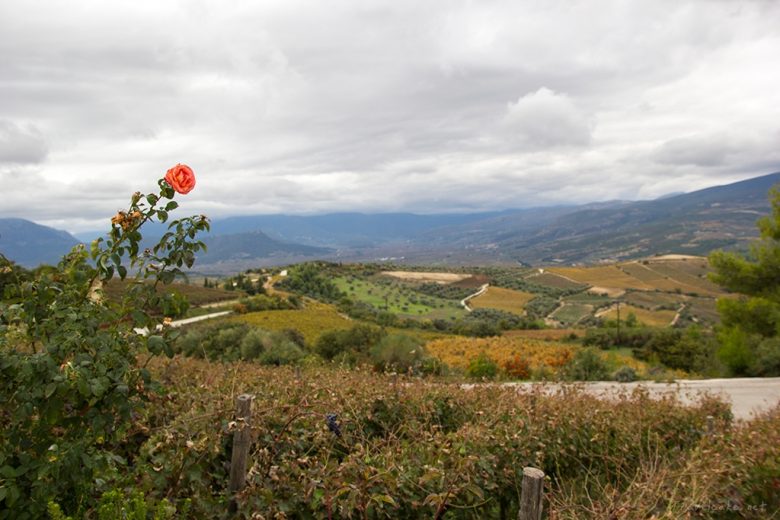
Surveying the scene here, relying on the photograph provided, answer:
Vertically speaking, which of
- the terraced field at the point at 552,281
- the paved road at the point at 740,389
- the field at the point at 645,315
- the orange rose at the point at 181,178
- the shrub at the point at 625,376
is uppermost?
the orange rose at the point at 181,178

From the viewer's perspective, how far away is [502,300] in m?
77.2

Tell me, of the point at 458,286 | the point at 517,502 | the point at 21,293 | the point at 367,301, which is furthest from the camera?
the point at 458,286

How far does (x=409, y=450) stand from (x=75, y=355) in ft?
8.28

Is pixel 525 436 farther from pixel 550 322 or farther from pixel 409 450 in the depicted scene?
pixel 550 322

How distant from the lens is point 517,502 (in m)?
4.30

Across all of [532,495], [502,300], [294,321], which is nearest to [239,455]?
[532,495]

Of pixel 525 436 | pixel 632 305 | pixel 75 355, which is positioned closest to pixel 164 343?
pixel 75 355

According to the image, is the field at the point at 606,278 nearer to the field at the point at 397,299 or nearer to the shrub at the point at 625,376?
the field at the point at 397,299

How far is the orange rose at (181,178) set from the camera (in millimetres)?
2301

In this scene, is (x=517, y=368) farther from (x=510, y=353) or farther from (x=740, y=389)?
(x=740, y=389)

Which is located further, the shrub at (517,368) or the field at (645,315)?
the field at (645,315)

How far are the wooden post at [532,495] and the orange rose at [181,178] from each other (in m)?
2.34

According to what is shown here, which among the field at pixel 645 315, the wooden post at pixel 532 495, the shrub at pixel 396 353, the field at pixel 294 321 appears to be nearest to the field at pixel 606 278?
the field at pixel 645 315

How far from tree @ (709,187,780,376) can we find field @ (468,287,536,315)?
152ft
